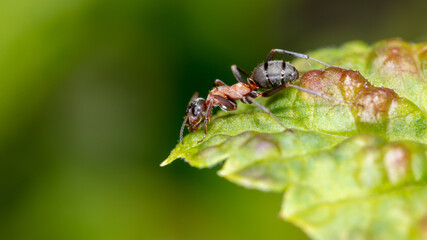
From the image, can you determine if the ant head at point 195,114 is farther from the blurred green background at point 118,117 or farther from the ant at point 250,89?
the blurred green background at point 118,117

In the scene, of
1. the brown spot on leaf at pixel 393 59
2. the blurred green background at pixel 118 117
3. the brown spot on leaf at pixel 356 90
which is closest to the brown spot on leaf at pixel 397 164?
the brown spot on leaf at pixel 356 90

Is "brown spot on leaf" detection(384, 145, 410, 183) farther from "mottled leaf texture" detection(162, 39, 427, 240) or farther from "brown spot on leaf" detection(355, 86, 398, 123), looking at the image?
"brown spot on leaf" detection(355, 86, 398, 123)

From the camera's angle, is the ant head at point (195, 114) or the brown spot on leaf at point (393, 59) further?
the ant head at point (195, 114)

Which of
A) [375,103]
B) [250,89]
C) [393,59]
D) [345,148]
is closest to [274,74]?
[250,89]

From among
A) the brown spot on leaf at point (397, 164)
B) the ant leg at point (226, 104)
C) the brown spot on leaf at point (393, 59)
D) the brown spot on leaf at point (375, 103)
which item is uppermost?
the ant leg at point (226, 104)

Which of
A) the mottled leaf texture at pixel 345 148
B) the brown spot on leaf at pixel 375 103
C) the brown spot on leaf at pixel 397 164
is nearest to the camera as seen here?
the mottled leaf texture at pixel 345 148

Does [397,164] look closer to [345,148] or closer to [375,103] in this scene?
[345,148]
